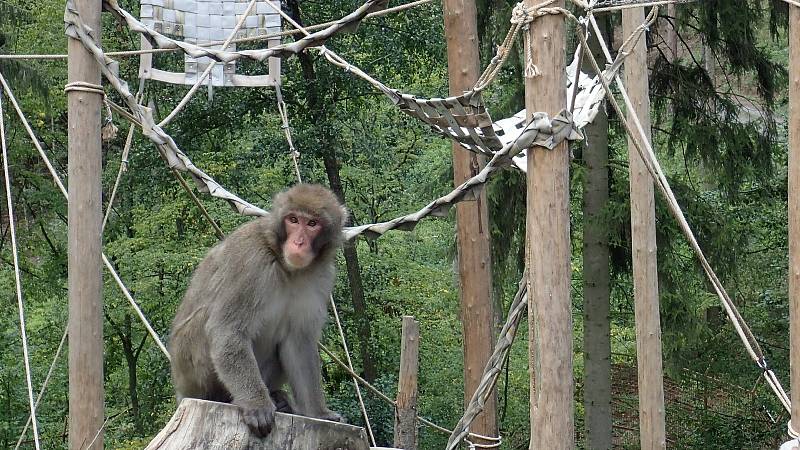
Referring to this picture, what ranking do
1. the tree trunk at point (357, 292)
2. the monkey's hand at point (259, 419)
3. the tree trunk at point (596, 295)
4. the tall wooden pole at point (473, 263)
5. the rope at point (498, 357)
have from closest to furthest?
the monkey's hand at point (259, 419) → the rope at point (498, 357) → the tall wooden pole at point (473, 263) → the tree trunk at point (596, 295) → the tree trunk at point (357, 292)

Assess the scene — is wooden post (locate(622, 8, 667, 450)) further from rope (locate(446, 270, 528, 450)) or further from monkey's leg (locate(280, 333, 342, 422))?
monkey's leg (locate(280, 333, 342, 422))

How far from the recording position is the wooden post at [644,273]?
596cm

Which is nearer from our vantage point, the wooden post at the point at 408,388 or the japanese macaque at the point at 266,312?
the japanese macaque at the point at 266,312

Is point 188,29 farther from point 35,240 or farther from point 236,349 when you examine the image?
point 35,240

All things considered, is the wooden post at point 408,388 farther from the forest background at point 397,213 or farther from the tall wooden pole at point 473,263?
the forest background at point 397,213

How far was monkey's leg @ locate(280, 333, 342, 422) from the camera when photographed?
4.37 m

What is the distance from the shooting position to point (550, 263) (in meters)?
3.33

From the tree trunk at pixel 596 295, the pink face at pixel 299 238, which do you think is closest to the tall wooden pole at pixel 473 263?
the pink face at pixel 299 238

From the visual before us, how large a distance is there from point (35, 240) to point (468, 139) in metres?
9.35

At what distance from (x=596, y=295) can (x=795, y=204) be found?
5980mm

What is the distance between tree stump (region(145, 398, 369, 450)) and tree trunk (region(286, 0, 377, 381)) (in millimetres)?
7402

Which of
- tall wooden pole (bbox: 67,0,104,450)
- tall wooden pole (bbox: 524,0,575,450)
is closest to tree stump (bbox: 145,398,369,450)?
tall wooden pole (bbox: 524,0,575,450)

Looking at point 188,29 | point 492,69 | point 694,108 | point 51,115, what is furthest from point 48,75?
point 492,69

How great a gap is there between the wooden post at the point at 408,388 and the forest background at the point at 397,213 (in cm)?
423
